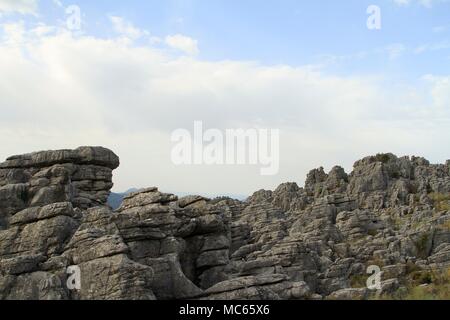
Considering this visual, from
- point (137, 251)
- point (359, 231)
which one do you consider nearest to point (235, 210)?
point (359, 231)

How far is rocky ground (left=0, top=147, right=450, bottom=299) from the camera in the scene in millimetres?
28681

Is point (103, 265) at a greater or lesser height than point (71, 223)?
lesser

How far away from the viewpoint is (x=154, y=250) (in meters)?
34.9

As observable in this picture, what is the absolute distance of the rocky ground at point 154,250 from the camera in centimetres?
2868

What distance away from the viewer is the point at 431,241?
256ft

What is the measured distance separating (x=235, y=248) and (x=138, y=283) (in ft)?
128

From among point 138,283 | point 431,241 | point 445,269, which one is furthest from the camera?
point 431,241

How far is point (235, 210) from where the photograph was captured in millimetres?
115875

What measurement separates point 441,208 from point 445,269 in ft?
184
